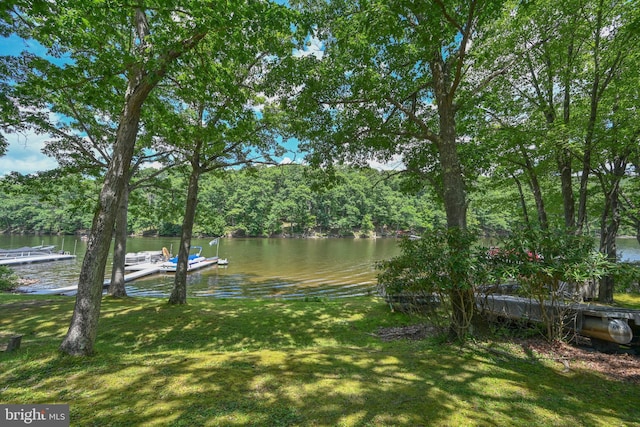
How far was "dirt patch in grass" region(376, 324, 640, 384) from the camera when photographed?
365 cm

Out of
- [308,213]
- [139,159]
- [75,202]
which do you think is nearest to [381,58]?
[139,159]

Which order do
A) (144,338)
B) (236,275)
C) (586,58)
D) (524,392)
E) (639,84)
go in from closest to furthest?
(524,392)
(144,338)
(639,84)
(586,58)
(236,275)

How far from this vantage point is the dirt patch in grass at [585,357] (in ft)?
12.0

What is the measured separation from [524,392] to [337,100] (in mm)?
6096

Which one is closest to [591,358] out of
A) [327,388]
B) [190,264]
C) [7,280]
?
[327,388]

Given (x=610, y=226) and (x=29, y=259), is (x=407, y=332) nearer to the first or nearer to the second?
(x=610, y=226)

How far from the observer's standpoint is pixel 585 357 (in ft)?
13.6

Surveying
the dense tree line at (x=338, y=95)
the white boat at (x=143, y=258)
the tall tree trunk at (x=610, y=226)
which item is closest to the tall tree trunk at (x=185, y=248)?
the dense tree line at (x=338, y=95)

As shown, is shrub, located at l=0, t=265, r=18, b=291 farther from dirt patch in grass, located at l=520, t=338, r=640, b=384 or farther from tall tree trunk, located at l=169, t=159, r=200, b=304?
dirt patch in grass, located at l=520, t=338, r=640, b=384

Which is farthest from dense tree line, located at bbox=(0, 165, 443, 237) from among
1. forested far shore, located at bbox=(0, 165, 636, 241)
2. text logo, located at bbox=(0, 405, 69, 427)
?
text logo, located at bbox=(0, 405, 69, 427)

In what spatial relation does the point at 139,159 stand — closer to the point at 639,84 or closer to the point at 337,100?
the point at 337,100

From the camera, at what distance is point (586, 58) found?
812 cm

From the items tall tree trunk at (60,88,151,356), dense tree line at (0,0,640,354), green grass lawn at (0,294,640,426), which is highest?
dense tree line at (0,0,640,354)

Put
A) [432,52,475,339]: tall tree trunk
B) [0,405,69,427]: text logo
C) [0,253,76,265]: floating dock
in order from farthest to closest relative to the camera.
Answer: [0,253,76,265]: floating dock → [432,52,475,339]: tall tree trunk → [0,405,69,427]: text logo
